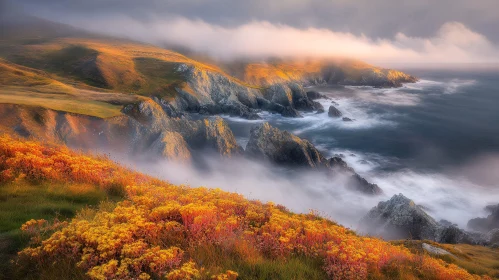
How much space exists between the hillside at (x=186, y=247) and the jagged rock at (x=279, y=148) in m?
39.5

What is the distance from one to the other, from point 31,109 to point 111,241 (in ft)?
118

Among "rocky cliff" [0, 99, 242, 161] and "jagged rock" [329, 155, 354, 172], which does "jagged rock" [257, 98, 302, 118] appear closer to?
"jagged rock" [329, 155, 354, 172]

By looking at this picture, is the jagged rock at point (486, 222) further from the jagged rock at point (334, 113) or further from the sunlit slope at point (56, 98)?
the jagged rock at point (334, 113)

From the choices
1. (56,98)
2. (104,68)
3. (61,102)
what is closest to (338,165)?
(61,102)

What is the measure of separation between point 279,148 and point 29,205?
43.4m

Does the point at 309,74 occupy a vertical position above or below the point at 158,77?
above

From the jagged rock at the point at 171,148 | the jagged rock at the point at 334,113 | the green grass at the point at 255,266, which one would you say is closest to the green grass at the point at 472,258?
the green grass at the point at 255,266

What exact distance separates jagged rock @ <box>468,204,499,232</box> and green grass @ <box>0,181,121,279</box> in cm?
4155

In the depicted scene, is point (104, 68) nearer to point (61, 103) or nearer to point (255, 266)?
point (61, 103)

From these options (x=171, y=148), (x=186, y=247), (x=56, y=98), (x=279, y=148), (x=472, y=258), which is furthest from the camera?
(x=279, y=148)

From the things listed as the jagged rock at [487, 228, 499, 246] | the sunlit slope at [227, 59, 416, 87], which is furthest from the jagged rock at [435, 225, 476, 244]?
the sunlit slope at [227, 59, 416, 87]

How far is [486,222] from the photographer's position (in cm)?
3512

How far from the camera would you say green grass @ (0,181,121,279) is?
7211mm

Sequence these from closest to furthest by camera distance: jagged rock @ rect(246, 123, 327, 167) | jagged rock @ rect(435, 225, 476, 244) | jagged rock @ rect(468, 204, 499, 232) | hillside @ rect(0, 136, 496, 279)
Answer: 1. hillside @ rect(0, 136, 496, 279)
2. jagged rock @ rect(435, 225, 476, 244)
3. jagged rock @ rect(468, 204, 499, 232)
4. jagged rock @ rect(246, 123, 327, 167)
